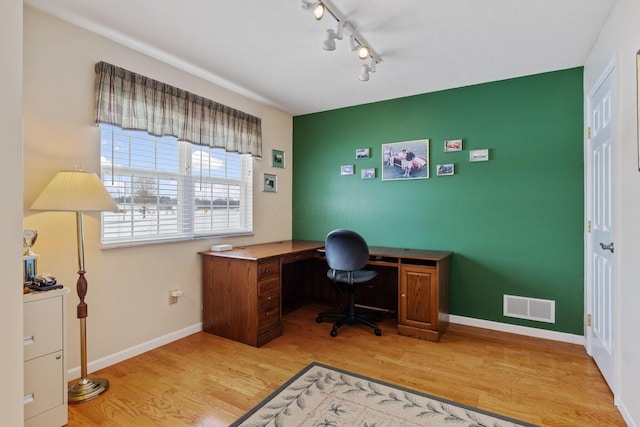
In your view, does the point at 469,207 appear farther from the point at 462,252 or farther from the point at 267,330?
the point at 267,330

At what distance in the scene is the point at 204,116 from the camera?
305cm

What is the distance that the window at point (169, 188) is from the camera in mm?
2496

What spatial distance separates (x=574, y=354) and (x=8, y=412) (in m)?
3.59

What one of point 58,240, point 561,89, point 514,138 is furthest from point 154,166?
point 561,89

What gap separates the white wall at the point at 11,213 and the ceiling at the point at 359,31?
1.04 metres

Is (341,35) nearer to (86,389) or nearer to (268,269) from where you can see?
(268,269)

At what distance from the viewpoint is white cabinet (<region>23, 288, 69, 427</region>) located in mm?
1652

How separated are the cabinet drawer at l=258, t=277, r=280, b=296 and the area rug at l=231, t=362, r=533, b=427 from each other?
2.71 feet

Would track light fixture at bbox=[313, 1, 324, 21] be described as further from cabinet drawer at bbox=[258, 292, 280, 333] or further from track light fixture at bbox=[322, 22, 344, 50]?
cabinet drawer at bbox=[258, 292, 280, 333]

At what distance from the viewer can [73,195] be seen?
1.90 m

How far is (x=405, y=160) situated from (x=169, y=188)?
2.48m

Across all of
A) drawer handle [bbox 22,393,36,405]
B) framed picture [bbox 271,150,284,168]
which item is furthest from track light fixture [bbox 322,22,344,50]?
drawer handle [bbox 22,393,36,405]

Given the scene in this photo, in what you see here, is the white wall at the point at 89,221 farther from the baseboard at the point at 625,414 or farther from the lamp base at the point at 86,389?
the baseboard at the point at 625,414

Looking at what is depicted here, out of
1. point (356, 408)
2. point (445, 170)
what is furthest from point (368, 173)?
point (356, 408)
